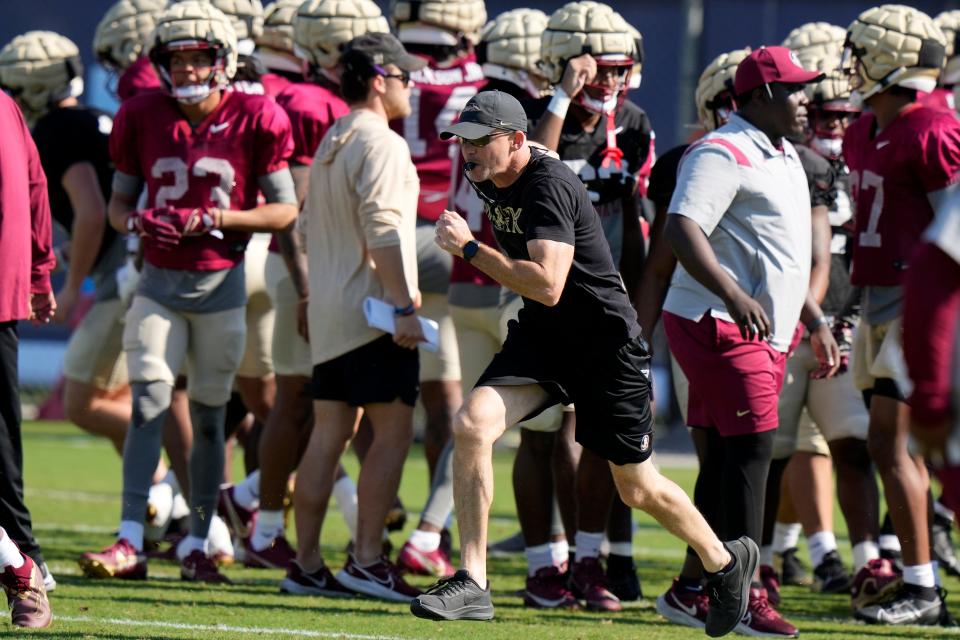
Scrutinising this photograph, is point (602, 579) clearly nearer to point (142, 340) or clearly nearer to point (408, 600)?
point (408, 600)

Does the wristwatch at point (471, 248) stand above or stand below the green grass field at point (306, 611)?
above

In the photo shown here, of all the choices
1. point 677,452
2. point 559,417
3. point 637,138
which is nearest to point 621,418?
Answer: point 559,417

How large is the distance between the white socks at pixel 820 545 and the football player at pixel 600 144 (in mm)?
1110

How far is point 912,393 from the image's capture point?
12.6 feet

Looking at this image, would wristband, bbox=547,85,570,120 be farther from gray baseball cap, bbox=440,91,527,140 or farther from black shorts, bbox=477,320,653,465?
black shorts, bbox=477,320,653,465

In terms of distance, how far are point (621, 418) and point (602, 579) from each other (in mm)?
1428

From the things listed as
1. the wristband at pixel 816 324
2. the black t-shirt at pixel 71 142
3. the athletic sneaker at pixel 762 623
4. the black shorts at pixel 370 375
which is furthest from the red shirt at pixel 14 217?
Result: the wristband at pixel 816 324

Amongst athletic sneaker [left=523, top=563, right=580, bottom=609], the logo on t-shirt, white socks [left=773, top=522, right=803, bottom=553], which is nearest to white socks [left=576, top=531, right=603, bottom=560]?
athletic sneaker [left=523, top=563, right=580, bottom=609]

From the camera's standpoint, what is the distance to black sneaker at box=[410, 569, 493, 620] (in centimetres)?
529

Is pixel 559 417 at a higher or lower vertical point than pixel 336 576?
higher

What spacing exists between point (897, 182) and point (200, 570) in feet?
11.0

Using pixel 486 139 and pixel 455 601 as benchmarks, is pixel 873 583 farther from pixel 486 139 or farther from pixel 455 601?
pixel 486 139

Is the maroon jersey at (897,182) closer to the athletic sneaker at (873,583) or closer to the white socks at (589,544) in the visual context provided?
the athletic sneaker at (873,583)

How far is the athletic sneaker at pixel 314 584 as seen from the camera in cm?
699
